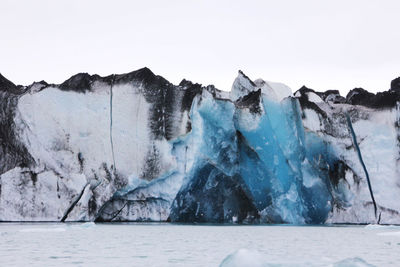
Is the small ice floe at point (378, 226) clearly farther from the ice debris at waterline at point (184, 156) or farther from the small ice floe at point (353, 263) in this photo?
the small ice floe at point (353, 263)

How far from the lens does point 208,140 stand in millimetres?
20312

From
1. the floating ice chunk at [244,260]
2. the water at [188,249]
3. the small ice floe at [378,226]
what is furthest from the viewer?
the small ice floe at [378,226]

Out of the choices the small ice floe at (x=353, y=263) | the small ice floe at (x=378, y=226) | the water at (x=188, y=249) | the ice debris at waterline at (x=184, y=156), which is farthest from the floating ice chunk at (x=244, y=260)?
the small ice floe at (x=378, y=226)

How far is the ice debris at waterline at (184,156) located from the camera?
759 inches

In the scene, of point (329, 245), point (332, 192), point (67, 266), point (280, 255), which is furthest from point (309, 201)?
point (67, 266)

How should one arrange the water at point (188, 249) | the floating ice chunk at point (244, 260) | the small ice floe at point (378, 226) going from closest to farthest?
1. the floating ice chunk at point (244, 260)
2. the water at point (188, 249)
3. the small ice floe at point (378, 226)

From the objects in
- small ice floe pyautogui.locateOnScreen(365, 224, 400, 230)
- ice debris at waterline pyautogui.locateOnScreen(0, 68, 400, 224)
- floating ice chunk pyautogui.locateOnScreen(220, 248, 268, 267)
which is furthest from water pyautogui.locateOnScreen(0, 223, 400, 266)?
ice debris at waterline pyautogui.locateOnScreen(0, 68, 400, 224)

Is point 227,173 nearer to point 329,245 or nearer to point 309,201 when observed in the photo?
point 309,201

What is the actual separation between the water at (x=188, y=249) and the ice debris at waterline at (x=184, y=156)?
3.76 m

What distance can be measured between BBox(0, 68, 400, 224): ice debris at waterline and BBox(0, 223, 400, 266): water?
148 inches

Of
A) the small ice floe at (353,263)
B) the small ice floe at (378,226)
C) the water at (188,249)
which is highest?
the small ice floe at (353,263)

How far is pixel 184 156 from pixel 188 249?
8977mm

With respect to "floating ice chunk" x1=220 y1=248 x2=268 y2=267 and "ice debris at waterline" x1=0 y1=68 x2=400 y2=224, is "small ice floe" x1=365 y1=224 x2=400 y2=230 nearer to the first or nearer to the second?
"ice debris at waterline" x1=0 y1=68 x2=400 y2=224

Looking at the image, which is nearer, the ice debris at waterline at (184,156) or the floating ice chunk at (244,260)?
the floating ice chunk at (244,260)
